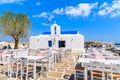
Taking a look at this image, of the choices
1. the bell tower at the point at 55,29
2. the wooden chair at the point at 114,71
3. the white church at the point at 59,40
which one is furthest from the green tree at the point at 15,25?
the wooden chair at the point at 114,71

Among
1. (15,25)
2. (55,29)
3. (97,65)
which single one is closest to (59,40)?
(55,29)

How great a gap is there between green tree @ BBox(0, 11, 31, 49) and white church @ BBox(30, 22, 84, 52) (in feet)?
6.93

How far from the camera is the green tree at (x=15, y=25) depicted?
72.8 feet

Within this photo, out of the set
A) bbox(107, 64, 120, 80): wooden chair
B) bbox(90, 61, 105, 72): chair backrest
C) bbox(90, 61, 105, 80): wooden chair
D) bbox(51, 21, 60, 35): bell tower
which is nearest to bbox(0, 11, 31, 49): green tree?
bbox(51, 21, 60, 35): bell tower

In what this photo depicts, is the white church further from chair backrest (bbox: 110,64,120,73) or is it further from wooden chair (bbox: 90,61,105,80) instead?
chair backrest (bbox: 110,64,120,73)

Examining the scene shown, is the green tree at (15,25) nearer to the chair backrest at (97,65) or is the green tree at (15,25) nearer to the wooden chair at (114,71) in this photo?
the chair backrest at (97,65)

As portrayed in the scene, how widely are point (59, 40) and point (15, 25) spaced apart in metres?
6.19

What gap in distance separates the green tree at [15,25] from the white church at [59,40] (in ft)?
6.93

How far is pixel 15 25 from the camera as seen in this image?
74.4 ft

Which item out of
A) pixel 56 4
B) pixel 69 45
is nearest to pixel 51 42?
pixel 69 45

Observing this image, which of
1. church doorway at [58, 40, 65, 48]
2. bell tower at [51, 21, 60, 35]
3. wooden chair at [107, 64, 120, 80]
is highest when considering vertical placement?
bell tower at [51, 21, 60, 35]

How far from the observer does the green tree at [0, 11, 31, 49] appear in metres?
22.2

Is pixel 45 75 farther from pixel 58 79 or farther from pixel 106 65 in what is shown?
pixel 106 65

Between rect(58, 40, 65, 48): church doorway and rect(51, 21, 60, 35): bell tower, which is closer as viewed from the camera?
rect(51, 21, 60, 35): bell tower
